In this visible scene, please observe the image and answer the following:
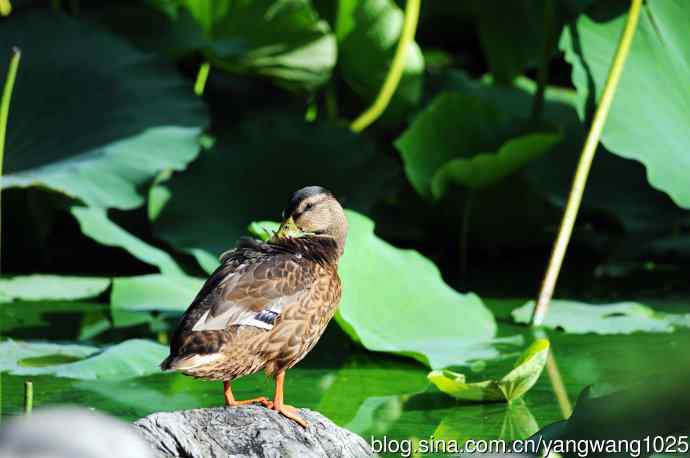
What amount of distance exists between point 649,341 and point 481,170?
124 cm

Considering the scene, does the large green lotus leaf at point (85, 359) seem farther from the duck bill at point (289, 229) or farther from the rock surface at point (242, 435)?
the rock surface at point (242, 435)

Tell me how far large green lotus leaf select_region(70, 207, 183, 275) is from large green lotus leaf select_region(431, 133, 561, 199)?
3.86ft

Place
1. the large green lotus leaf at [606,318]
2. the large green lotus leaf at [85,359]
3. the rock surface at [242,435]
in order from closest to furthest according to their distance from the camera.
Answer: the rock surface at [242,435], the large green lotus leaf at [85,359], the large green lotus leaf at [606,318]

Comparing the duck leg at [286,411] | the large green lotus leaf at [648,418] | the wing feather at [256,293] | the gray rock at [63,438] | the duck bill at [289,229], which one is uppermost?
the gray rock at [63,438]

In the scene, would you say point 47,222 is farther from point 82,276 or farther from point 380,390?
point 380,390

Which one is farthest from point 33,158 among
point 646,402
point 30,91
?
point 646,402

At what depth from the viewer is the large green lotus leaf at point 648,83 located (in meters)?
4.78

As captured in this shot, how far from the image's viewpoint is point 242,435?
2.68 m

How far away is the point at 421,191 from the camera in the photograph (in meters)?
5.70

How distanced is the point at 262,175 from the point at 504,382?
7.67 ft

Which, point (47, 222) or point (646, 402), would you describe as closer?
point (646, 402)

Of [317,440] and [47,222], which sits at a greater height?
[317,440]

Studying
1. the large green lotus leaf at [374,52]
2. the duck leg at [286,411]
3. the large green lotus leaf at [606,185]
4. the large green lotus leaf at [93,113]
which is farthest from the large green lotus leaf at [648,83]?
the duck leg at [286,411]

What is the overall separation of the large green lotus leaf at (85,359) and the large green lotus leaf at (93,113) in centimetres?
100
